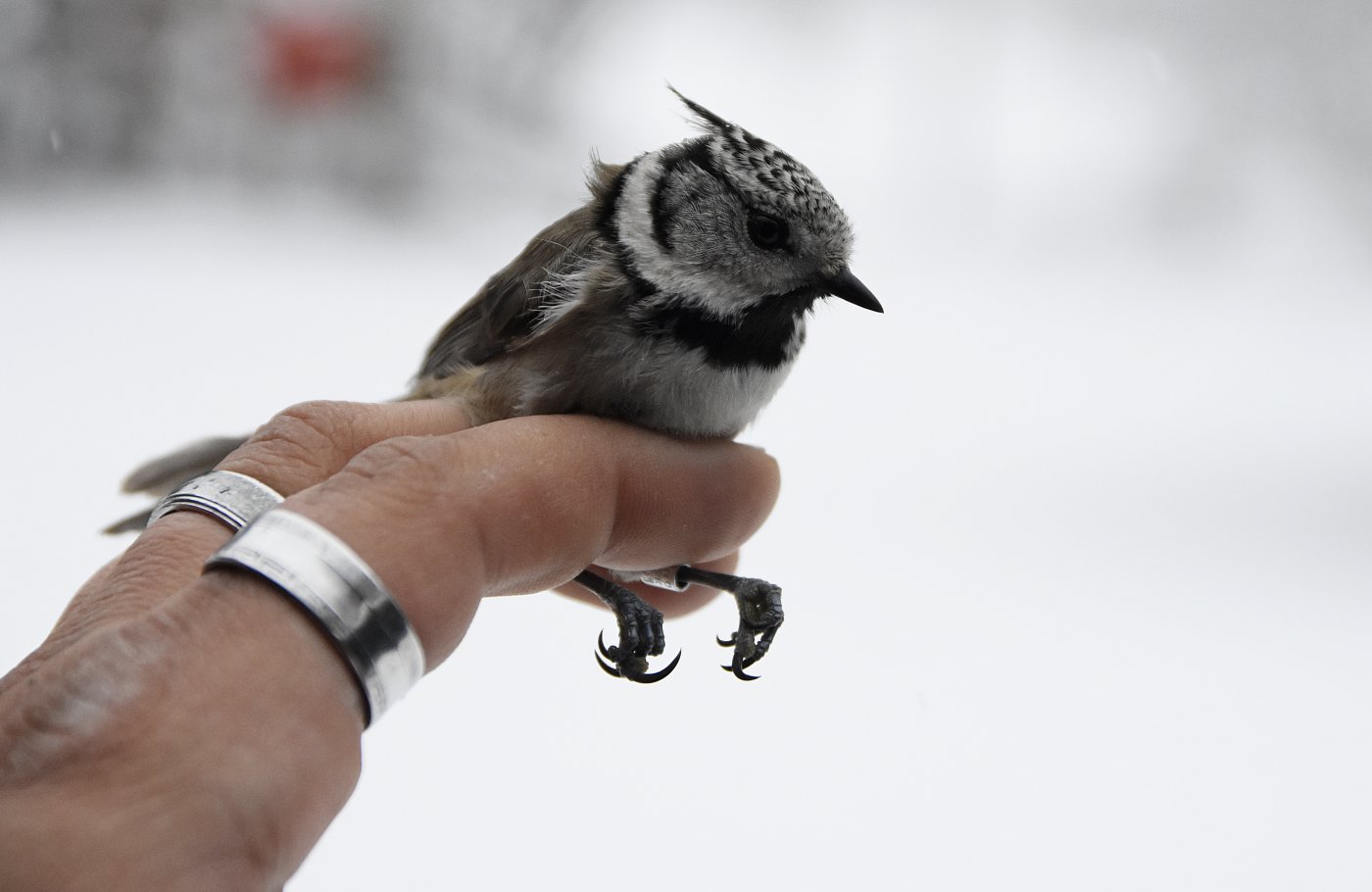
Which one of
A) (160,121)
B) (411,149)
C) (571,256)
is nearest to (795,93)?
(411,149)

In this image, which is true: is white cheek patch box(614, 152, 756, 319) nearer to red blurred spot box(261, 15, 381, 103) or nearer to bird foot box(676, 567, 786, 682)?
bird foot box(676, 567, 786, 682)

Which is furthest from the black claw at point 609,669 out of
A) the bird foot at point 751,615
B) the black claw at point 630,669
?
the bird foot at point 751,615

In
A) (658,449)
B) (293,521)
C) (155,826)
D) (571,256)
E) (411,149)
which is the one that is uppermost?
(411,149)

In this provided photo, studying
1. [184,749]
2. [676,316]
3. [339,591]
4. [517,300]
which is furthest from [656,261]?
[184,749]

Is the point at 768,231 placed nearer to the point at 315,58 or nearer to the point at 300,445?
the point at 300,445

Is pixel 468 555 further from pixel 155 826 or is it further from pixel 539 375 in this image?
pixel 539 375

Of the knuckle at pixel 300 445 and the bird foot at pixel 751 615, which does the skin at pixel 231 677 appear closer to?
the knuckle at pixel 300 445
